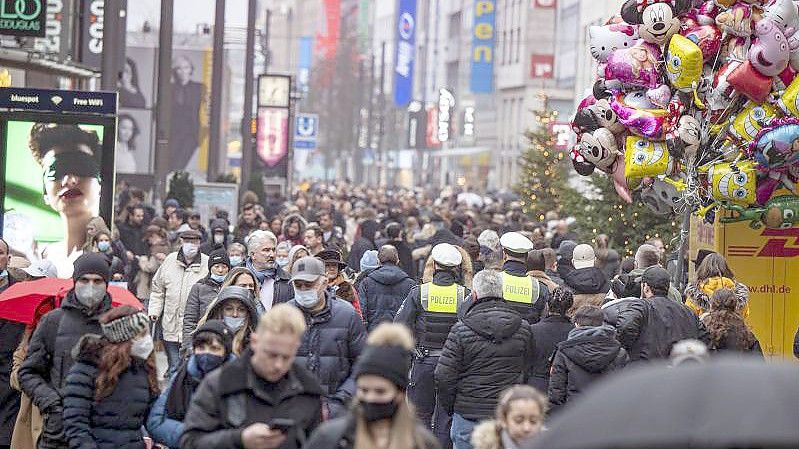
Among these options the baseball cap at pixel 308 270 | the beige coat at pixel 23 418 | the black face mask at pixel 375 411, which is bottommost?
the beige coat at pixel 23 418

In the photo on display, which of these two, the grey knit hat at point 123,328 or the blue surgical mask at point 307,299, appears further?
the blue surgical mask at point 307,299

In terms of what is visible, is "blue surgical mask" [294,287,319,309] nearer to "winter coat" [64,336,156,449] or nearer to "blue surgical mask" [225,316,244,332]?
"blue surgical mask" [225,316,244,332]

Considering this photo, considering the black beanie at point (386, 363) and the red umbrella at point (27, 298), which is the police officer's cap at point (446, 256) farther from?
the black beanie at point (386, 363)

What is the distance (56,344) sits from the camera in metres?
9.48

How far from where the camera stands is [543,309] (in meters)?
13.3

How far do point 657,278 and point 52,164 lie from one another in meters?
9.15

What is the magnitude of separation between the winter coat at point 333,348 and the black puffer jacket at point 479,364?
1.12m

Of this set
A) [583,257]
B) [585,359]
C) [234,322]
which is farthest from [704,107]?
[234,322]

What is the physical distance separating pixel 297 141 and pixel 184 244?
50.7 m

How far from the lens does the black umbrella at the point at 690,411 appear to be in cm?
421

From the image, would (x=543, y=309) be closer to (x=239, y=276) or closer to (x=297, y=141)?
(x=239, y=276)

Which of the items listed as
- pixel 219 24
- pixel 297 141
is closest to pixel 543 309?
pixel 219 24

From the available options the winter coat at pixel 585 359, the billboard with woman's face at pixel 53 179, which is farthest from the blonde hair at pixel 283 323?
the billboard with woman's face at pixel 53 179

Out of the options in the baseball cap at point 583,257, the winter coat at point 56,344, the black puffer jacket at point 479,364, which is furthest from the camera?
the baseball cap at point 583,257
